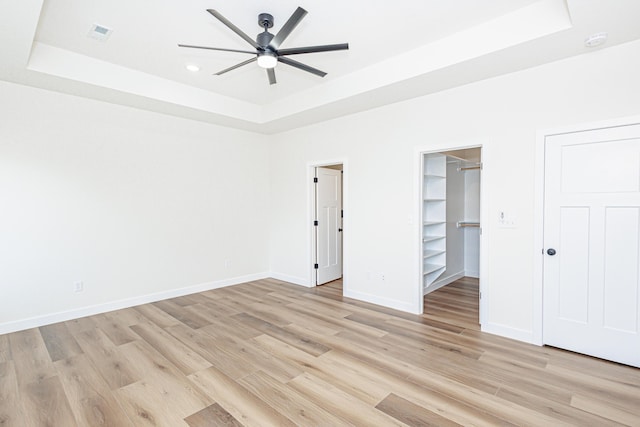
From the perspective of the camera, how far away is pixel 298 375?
2604mm

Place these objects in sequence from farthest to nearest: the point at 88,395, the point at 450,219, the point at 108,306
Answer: the point at 450,219
the point at 108,306
the point at 88,395

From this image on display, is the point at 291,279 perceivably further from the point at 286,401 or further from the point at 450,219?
the point at 286,401

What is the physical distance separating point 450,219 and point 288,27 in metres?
4.50

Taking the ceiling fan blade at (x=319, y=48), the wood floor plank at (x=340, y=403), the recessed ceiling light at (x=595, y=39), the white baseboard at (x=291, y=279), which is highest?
the recessed ceiling light at (x=595, y=39)

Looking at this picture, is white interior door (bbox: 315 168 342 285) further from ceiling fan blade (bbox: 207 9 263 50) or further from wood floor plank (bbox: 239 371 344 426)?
ceiling fan blade (bbox: 207 9 263 50)

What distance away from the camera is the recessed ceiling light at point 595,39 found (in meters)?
2.51

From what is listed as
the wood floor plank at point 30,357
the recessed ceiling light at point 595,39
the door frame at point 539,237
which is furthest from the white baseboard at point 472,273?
the wood floor plank at point 30,357

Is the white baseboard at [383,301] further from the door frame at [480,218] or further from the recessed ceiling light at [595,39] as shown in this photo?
the recessed ceiling light at [595,39]

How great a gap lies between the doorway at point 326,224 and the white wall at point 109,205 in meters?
1.28

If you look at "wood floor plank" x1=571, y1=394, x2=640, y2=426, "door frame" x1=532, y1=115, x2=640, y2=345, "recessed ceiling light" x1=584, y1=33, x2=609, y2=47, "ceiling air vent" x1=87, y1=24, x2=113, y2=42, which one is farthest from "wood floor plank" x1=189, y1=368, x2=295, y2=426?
"recessed ceiling light" x1=584, y1=33, x2=609, y2=47

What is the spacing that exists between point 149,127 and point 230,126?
126cm

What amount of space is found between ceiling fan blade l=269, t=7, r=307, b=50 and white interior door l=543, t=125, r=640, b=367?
258 centimetres

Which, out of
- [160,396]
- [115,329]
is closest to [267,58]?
[160,396]

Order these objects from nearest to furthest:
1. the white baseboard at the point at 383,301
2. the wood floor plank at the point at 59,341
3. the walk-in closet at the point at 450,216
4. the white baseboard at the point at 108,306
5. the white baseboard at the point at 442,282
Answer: the wood floor plank at the point at 59,341
the white baseboard at the point at 108,306
the white baseboard at the point at 383,301
the white baseboard at the point at 442,282
the walk-in closet at the point at 450,216
